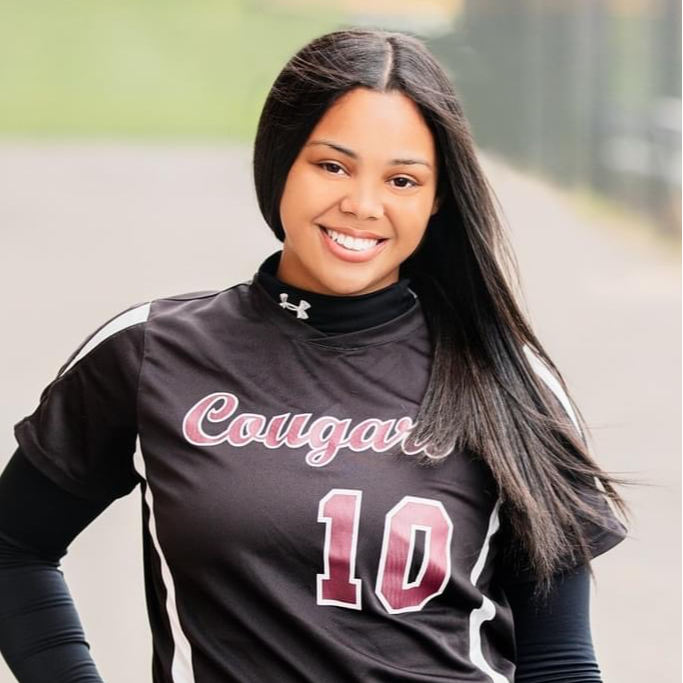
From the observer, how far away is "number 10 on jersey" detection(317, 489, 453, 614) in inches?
46.2

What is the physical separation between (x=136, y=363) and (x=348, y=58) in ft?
1.17

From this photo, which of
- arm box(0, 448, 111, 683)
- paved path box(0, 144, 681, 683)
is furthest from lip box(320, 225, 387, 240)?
paved path box(0, 144, 681, 683)

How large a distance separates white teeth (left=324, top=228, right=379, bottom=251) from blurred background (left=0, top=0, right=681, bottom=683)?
1.74 meters

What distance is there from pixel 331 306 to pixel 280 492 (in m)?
0.21

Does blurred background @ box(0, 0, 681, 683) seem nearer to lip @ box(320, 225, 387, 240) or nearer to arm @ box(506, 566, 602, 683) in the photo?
arm @ box(506, 566, 602, 683)

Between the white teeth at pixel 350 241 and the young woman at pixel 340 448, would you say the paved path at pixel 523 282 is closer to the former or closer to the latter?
the young woman at pixel 340 448

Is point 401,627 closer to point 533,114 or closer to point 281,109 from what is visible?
point 281,109

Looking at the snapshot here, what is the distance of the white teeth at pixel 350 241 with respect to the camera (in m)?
1.22

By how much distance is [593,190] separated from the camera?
3.32 meters

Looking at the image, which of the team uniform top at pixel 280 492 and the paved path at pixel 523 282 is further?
the paved path at pixel 523 282

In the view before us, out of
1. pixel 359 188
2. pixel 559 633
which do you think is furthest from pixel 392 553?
pixel 359 188

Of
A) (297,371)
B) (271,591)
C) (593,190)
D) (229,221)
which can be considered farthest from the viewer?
(593,190)

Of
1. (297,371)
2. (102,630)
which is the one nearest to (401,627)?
(297,371)

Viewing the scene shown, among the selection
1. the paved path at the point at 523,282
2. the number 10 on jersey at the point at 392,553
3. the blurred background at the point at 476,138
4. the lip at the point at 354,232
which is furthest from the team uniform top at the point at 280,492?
the blurred background at the point at 476,138
